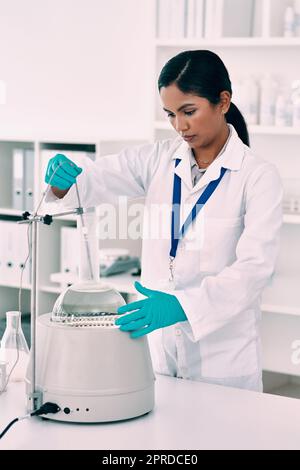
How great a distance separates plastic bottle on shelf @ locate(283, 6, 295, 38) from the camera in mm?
3172

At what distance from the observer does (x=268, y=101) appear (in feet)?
10.7

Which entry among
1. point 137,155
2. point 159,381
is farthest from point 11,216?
point 159,381

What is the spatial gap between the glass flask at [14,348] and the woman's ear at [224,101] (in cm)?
70

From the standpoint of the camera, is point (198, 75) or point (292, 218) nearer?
point (198, 75)

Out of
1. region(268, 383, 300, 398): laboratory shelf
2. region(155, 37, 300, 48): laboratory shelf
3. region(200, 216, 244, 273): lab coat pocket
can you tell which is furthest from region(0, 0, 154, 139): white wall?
region(200, 216, 244, 273): lab coat pocket

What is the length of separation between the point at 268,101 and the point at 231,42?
0.99 ft

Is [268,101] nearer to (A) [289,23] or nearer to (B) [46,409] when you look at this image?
(A) [289,23]

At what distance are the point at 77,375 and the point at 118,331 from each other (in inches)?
4.5

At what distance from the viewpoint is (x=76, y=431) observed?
1470mm

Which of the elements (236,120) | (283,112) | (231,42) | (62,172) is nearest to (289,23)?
(231,42)

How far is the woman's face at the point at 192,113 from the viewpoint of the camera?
5.95 ft

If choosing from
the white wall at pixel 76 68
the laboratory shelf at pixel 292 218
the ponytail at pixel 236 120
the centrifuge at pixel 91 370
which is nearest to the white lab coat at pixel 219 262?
the ponytail at pixel 236 120

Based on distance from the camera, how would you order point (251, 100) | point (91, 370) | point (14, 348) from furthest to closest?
point (251, 100), point (14, 348), point (91, 370)

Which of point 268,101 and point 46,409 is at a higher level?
point 268,101
